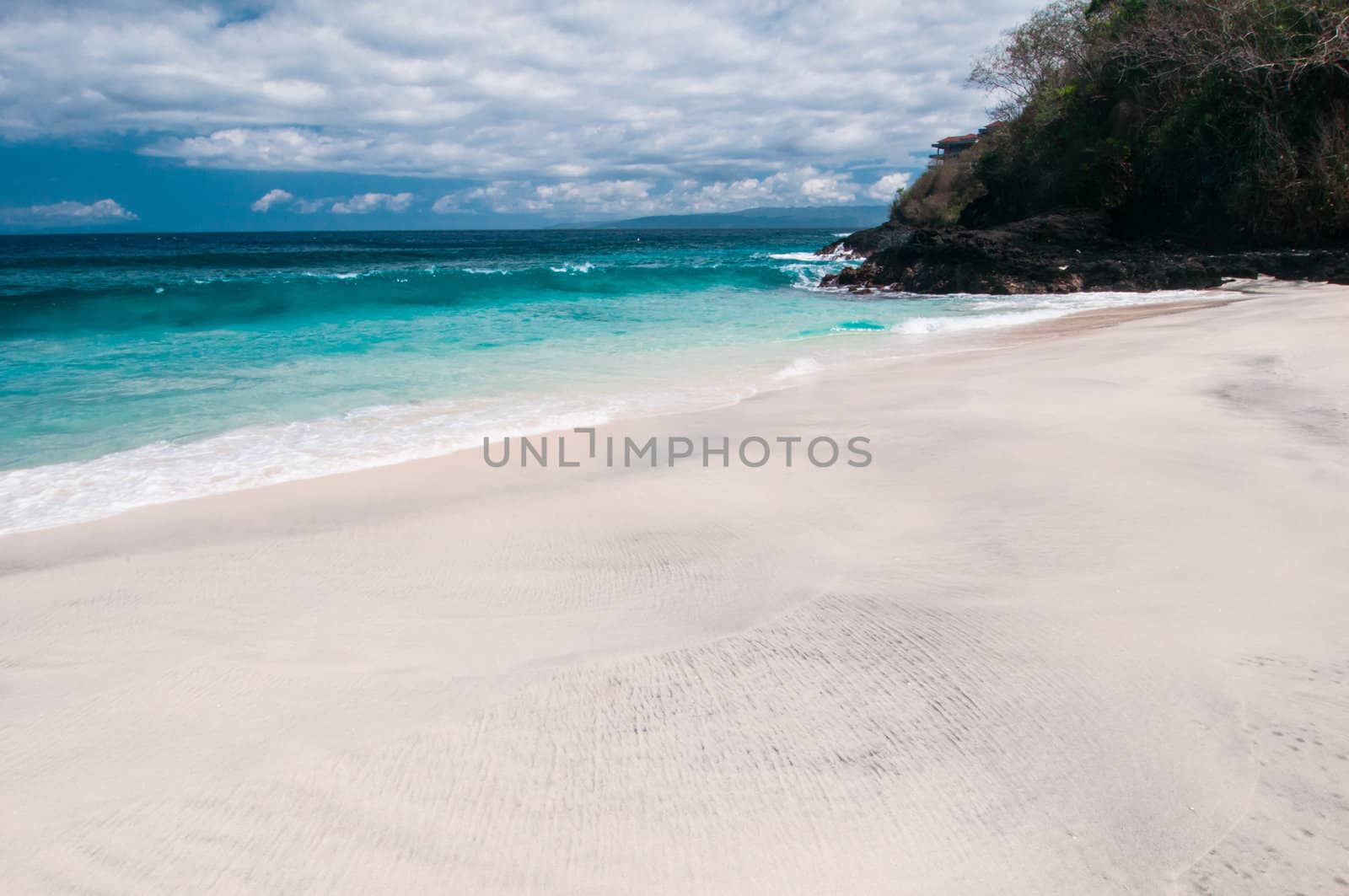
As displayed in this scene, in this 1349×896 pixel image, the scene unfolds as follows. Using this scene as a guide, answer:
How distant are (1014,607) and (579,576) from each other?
6.41 feet

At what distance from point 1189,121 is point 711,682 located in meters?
23.6

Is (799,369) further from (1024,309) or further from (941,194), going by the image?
(941,194)

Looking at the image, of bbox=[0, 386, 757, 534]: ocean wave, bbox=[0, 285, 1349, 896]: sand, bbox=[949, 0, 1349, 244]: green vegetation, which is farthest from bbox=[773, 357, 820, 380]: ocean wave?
bbox=[949, 0, 1349, 244]: green vegetation

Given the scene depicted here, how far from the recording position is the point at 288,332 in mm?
15305

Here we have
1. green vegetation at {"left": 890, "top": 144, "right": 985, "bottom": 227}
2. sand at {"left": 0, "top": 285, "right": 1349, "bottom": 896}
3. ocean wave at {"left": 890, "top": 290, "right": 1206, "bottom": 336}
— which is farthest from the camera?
green vegetation at {"left": 890, "top": 144, "right": 985, "bottom": 227}

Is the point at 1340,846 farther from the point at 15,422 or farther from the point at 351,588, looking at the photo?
the point at 15,422

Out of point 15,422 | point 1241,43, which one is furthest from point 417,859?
point 1241,43

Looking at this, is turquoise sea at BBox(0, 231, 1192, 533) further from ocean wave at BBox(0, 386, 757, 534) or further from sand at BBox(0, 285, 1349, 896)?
sand at BBox(0, 285, 1349, 896)

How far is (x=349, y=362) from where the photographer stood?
10961mm

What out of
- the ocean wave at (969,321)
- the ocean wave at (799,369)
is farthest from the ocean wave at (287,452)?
the ocean wave at (969,321)

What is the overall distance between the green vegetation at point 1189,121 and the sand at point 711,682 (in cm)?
1695

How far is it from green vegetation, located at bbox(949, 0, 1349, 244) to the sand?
17.0 meters

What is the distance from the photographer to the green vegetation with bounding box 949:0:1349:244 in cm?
1691

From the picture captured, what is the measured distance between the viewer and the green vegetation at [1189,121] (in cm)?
1691
